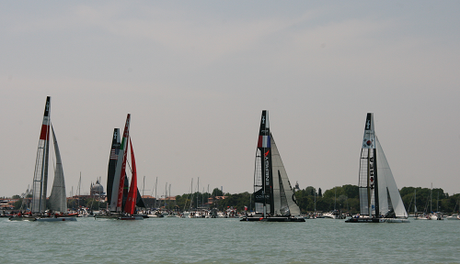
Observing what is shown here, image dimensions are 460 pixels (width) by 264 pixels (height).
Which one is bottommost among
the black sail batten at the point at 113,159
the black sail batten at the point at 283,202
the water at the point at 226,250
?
the water at the point at 226,250

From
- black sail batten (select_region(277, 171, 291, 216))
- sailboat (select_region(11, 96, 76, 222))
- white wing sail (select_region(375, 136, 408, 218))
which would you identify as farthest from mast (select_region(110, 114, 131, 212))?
white wing sail (select_region(375, 136, 408, 218))

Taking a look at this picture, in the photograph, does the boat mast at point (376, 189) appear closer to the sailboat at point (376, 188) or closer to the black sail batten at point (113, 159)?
the sailboat at point (376, 188)

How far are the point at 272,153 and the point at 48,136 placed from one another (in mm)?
23079

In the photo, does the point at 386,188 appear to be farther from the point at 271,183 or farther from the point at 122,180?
the point at 122,180

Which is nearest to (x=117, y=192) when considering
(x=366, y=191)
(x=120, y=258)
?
(x=366, y=191)

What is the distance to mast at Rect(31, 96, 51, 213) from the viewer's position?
2183 inches

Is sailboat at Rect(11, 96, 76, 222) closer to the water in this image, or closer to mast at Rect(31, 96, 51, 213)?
mast at Rect(31, 96, 51, 213)

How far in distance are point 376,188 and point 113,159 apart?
113 ft

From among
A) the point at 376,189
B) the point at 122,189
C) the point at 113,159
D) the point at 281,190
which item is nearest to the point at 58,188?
the point at 122,189

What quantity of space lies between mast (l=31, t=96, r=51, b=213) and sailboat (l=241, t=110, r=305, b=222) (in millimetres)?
21273

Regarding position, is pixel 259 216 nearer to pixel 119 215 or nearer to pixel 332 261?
pixel 119 215

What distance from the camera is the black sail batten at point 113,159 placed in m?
74.2

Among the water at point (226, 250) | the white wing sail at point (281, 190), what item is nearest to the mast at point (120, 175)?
the white wing sail at point (281, 190)

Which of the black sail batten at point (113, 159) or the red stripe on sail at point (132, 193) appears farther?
the black sail batten at point (113, 159)
